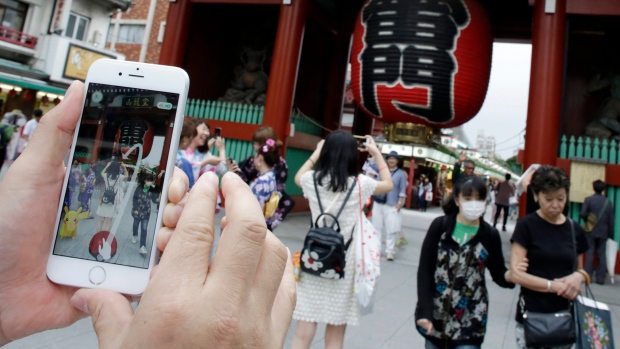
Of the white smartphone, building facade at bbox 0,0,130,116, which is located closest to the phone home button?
the white smartphone

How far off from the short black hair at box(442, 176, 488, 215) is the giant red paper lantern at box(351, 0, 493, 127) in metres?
5.08

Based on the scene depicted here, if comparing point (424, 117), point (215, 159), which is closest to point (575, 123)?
point (424, 117)

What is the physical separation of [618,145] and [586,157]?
1.72ft

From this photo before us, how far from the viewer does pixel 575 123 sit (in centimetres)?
819

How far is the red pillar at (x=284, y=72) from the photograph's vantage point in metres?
7.98

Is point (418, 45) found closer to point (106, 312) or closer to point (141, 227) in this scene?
point (141, 227)

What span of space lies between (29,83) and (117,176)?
43.9 feet

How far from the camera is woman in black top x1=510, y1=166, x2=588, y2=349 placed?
1836 mm

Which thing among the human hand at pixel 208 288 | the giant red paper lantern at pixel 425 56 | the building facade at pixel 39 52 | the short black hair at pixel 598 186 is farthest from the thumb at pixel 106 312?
the building facade at pixel 39 52

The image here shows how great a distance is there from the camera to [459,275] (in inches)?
75.4

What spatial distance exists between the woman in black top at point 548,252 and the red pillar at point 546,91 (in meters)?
4.66

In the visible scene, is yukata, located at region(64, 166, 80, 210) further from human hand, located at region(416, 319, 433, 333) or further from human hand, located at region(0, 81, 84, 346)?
human hand, located at region(416, 319, 433, 333)

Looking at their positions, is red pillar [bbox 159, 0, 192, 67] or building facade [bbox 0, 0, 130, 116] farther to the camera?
building facade [bbox 0, 0, 130, 116]

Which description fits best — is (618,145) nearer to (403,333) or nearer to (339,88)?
(403,333)
